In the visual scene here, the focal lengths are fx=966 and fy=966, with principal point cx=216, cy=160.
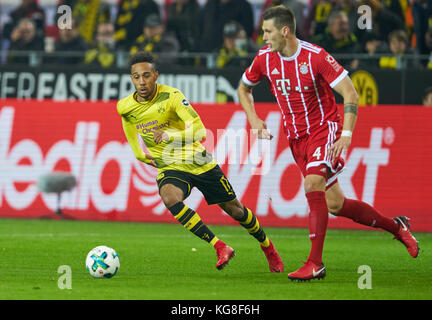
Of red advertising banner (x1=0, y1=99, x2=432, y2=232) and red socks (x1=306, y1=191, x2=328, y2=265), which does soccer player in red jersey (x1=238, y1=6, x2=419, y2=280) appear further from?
red advertising banner (x1=0, y1=99, x2=432, y2=232)

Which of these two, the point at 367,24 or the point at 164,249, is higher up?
the point at 367,24

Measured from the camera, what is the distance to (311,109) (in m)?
8.57

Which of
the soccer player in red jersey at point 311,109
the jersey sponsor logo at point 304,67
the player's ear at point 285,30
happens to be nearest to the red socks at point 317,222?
the soccer player in red jersey at point 311,109

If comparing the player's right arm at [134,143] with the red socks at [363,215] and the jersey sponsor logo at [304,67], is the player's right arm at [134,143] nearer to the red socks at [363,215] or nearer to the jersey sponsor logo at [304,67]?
the jersey sponsor logo at [304,67]

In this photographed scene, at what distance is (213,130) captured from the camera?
1430 cm

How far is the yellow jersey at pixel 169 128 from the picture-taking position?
30.2 feet

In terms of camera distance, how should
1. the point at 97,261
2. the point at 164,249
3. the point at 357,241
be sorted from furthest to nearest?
1. the point at 357,241
2. the point at 164,249
3. the point at 97,261

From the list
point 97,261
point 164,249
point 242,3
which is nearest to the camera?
point 97,261

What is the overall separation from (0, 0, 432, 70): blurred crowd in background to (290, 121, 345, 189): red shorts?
627cm

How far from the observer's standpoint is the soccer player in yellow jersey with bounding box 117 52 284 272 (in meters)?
9.11

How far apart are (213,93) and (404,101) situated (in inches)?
118

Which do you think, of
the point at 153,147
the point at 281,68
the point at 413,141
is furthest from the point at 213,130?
the point at 281,68

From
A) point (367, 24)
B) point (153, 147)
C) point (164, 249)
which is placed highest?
point (367, 24)

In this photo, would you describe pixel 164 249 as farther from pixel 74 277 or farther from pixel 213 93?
pixel 213 93
